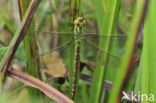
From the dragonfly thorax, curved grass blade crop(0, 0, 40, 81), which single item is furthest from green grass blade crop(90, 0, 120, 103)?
curved grass blade crop(0, 0, 40, 81)

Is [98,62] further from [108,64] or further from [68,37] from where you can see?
[68,37]

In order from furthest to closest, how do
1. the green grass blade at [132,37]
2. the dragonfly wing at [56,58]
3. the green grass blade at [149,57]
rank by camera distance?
the dragonfly wing at [56,58] → the green grass blade at [149,57] → the green grass blade at [132,37]

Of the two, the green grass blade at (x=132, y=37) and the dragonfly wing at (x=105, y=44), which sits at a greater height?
the green grass blade at (x=132, y=37)

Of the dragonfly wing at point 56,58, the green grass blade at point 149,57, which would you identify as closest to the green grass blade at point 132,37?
the green grass blade at point 149,57

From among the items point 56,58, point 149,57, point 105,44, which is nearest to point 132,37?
point 149,57

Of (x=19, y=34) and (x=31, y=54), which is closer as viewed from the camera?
(x=19, y=34)

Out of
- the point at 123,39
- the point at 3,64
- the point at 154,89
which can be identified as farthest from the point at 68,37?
the point at 154,89

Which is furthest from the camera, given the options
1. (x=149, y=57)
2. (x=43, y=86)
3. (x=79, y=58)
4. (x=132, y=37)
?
(x=79, y=58)

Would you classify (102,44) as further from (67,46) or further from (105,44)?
(67,46)

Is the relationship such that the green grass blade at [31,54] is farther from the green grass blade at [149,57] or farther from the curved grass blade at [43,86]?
the green grass blade at [149,57]

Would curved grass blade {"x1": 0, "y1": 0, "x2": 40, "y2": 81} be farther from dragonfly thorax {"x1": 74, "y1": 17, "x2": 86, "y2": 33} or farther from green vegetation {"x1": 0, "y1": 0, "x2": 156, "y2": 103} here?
dragonfly thorax {"x1": 74, "y1": 17, "x2": 86, "y2": 33}

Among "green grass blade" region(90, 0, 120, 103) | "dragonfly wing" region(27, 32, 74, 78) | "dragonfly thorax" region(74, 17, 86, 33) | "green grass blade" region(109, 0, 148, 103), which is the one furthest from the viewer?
"dragonfly wing" region(27, 32, 74, 78)
